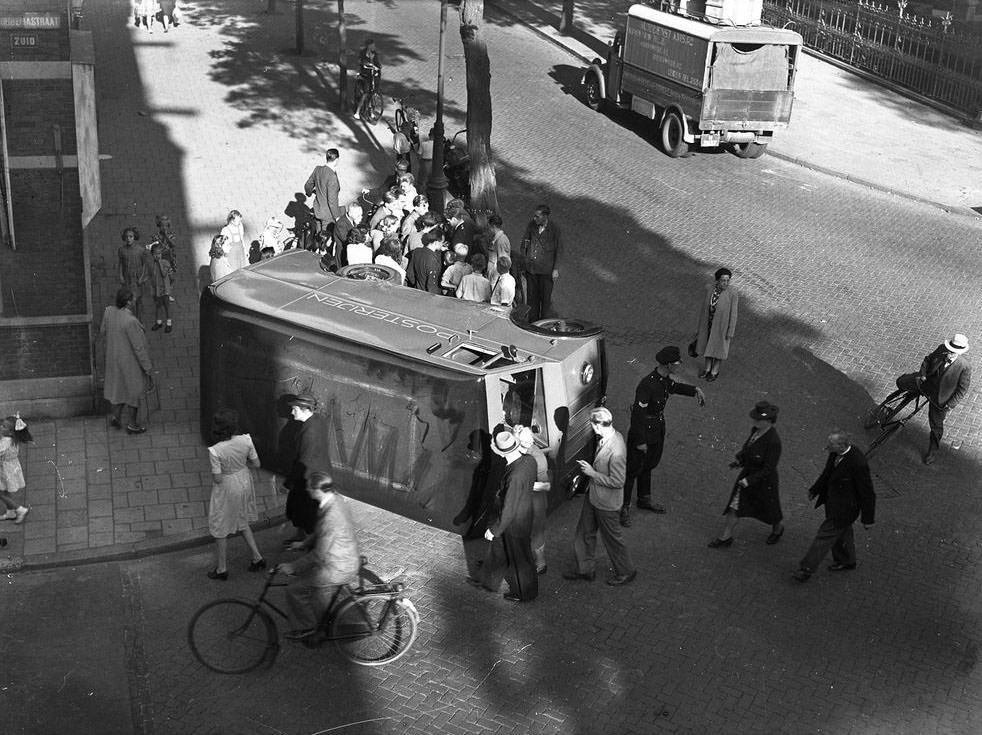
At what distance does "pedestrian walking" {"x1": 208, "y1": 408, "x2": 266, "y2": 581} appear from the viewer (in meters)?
9.70

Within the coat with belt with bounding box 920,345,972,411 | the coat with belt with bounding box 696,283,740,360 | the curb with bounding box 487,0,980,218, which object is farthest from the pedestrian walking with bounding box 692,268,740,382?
the curb with bounding box 487,0,980,218

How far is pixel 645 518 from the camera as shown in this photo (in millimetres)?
11609

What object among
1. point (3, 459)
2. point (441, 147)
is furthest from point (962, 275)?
point (3, 459)

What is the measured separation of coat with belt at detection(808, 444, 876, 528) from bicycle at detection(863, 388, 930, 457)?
2.70 metres

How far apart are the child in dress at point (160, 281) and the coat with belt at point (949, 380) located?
348 inches

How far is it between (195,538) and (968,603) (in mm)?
6911

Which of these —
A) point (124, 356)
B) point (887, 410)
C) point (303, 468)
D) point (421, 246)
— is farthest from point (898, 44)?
point (303, 468)

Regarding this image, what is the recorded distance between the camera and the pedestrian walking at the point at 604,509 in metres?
9.93

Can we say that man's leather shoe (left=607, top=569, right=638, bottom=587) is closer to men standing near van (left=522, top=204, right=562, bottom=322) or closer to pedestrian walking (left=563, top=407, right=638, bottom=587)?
pedestrian walking (left=563, top=407, right=638, bottom=587)

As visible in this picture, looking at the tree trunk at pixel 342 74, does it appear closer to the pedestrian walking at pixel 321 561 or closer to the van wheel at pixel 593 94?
the van wheel at pixel 593 94

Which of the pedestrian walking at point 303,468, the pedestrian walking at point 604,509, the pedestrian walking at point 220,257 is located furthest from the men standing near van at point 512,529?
the pedestrian walking at point 220,257

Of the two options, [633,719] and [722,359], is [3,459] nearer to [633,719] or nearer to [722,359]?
[633,719]

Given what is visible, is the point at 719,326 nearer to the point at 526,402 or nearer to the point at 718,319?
the point at 718,319

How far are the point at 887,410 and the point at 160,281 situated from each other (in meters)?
8.61
